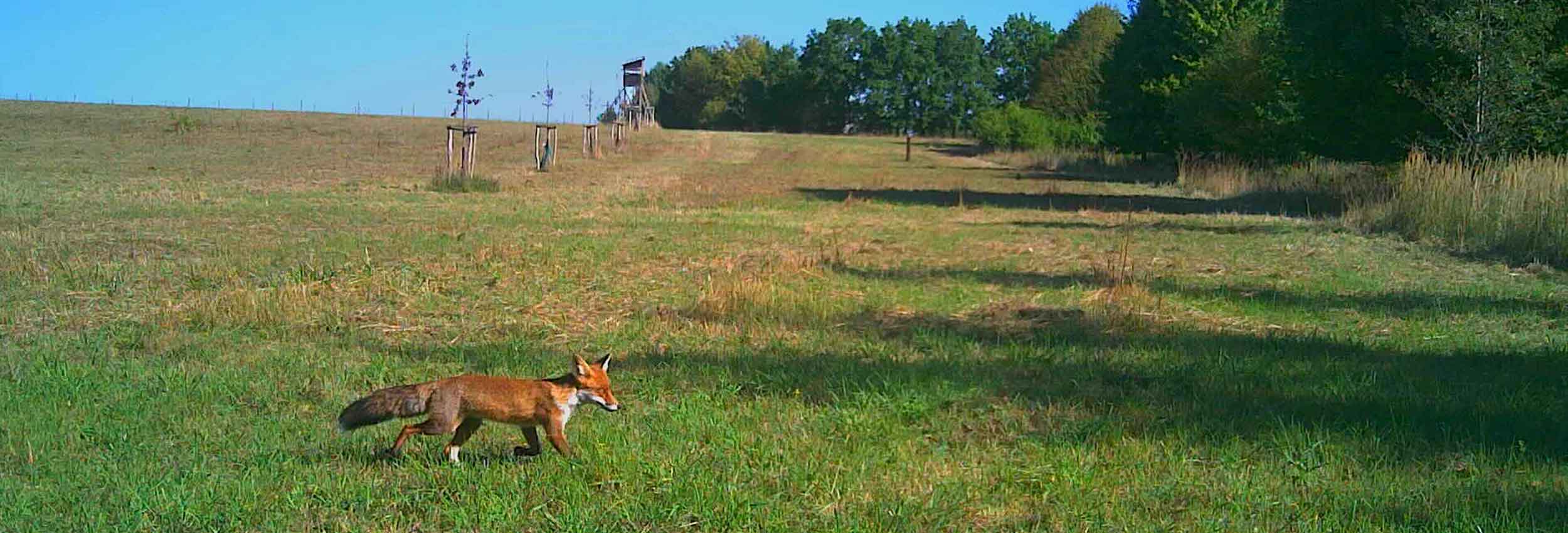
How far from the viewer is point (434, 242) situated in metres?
16.3

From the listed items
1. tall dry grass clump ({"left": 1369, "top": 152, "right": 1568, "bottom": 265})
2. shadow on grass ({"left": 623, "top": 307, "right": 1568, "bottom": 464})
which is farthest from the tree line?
shadow on grass ({"left": 623, "top": 307, "right": 1568, "bottom": 464})

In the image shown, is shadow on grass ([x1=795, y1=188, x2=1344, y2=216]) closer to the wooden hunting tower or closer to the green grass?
the green grass

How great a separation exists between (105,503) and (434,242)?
11.4 m

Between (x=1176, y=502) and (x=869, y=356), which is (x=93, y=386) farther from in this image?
(x=1176, y=502)

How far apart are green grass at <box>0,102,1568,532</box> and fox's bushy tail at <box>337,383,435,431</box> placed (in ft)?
0.91

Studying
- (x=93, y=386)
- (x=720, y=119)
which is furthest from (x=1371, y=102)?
(x=720, y=119)

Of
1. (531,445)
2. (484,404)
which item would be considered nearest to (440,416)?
(484,404)

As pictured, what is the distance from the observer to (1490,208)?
669 inches

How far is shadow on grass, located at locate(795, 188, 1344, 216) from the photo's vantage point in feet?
86.9

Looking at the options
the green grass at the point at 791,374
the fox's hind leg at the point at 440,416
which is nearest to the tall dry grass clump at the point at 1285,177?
the green grass at the point at 791,374

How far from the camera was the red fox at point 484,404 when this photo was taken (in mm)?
5531

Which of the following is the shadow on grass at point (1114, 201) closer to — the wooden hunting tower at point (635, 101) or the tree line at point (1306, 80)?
the tree line at point (1306, 80)

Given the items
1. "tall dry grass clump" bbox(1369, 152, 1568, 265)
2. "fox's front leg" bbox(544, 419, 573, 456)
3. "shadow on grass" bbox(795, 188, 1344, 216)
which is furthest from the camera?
"shadow on grass" bbox(795, 188, 1344, 216)

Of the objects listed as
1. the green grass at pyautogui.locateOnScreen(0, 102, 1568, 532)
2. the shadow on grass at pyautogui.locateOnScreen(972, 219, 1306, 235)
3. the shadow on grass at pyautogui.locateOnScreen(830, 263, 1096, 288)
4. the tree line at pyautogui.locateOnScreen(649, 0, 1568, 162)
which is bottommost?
the green grass at pyautogui.locateOnScreen(0, 102, 1568, 532)
